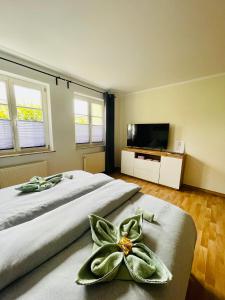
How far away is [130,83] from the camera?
10.3ft

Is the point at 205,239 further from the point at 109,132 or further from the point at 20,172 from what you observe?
the point at 109,132

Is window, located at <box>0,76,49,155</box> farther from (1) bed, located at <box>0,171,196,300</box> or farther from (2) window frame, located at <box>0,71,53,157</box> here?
(1) bed, located at <box>0,171,196,300</box>

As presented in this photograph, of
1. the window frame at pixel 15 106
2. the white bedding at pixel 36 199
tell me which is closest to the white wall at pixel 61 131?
the window frame at pixel 15 106

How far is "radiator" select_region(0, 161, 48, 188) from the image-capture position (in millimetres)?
2099

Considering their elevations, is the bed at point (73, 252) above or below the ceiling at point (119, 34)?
below

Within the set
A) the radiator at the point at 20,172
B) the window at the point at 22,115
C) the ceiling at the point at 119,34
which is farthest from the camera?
the window at the point at 22,115

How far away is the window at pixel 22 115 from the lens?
2201mm

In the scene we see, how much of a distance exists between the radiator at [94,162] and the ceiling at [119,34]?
1.88m

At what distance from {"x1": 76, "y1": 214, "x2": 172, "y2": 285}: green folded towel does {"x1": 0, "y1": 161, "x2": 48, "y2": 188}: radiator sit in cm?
196

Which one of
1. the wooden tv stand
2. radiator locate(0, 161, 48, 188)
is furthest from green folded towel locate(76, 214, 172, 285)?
the wooden tv stand

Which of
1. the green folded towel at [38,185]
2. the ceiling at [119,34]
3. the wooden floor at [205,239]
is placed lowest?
the wooden floor at [205,239]

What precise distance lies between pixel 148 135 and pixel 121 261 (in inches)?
119

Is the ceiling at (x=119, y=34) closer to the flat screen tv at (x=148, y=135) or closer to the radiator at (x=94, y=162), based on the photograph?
the flat screen tv at (x=148, y=135)

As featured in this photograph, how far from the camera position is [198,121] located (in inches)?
112
